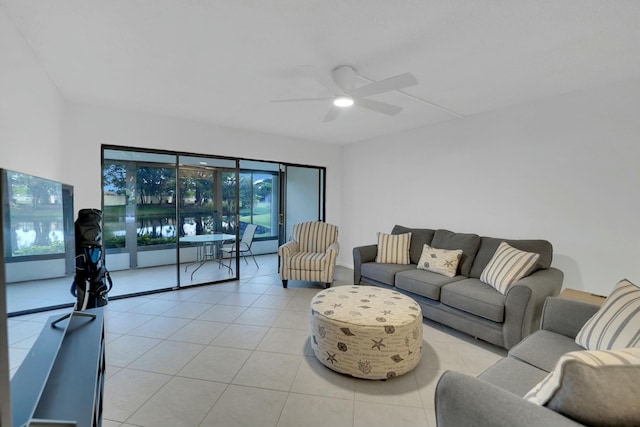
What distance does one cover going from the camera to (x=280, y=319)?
316 cm

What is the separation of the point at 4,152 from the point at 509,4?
3.11m

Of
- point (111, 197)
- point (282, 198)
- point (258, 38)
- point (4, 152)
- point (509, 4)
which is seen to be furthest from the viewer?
point (282, 198)

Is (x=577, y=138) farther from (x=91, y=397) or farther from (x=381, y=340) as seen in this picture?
(x=91, y=397)

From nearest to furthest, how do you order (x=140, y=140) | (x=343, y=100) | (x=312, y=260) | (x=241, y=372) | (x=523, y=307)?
(x=241, y=372), (x=523, y=307), (x=343, y=100), (x=140, y=140), (x=312, y=260)

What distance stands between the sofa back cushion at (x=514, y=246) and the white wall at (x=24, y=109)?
4090 mm

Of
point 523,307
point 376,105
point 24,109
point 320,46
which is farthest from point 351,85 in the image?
point 24,109

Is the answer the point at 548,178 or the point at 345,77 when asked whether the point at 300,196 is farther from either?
the point at 548,178

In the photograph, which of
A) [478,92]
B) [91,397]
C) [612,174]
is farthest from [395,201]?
[91,397]

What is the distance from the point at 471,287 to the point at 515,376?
1471 mm

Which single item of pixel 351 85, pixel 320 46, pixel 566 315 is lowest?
pixel 566 315

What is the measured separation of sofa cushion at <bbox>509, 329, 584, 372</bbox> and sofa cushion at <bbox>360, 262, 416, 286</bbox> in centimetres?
170

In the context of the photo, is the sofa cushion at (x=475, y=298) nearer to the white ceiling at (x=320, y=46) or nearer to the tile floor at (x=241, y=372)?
the tile floor at (x=241, y=372)

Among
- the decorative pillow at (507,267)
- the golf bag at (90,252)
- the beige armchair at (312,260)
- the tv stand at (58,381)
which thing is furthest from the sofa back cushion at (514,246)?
the golf bag at (90,252)

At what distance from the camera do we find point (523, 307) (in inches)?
91.6
